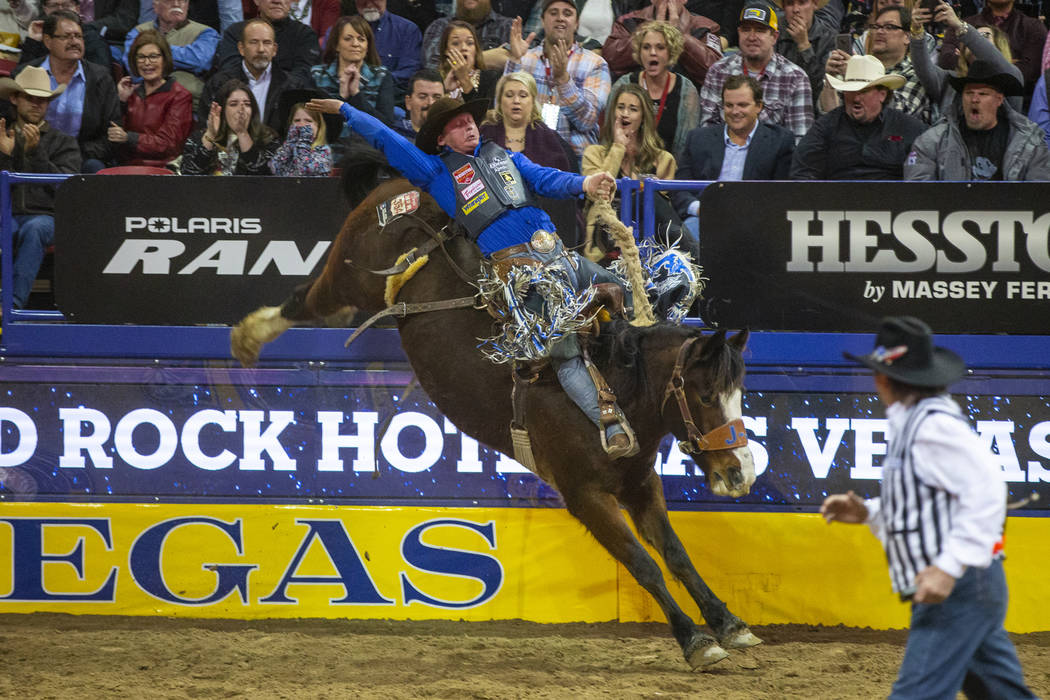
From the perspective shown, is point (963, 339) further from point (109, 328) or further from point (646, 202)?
point (109, 328)

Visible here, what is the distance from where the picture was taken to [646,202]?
6637 mm

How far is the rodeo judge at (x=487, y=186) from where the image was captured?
6090mm

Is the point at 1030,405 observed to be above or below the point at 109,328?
below

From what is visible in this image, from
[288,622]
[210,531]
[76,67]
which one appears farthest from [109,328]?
[76,67]

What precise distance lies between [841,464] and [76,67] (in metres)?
6.06

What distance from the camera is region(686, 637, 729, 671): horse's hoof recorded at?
569 cm

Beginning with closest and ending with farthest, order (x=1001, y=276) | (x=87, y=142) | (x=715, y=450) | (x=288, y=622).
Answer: (x=715, y=450) < (x=1001, y=276) < (x=288, y=622) < (x=87, y=142)

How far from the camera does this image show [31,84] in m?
7.97

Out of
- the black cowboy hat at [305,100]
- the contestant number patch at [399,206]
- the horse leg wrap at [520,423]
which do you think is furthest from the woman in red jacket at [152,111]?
the horse leg wrap at [520,423]

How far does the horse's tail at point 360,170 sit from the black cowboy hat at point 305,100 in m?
0.72

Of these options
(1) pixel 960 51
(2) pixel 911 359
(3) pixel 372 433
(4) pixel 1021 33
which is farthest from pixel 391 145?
(4) pixel 1021 33

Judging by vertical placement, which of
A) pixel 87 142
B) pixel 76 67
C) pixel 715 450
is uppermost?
pixel 76 67

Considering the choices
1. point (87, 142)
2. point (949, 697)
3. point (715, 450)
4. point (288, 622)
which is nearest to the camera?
point (949, 697)

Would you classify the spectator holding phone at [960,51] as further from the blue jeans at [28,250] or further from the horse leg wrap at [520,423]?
the blue jeans at [28,250]
